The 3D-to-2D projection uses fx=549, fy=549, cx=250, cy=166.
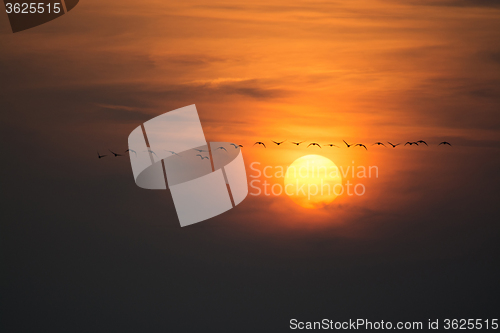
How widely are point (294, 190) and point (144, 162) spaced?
5.32 meters

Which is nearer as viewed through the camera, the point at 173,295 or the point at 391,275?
the point at 391,275

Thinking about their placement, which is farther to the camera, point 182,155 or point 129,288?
point 129,288

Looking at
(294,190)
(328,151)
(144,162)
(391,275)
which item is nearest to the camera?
(144,162)

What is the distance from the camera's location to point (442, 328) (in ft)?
81.0

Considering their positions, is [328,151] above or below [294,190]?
above

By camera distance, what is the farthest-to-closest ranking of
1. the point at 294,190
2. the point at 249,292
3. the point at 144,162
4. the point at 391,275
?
the point at 249,292, the point at 391,275, the point at 294,190, the point at 144,162

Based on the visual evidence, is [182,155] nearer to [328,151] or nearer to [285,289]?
[328,151]

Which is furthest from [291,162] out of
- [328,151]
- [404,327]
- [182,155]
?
[404,327]

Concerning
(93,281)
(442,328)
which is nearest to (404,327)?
(442,328)

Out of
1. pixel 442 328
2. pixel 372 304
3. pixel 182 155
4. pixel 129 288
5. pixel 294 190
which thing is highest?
pixel 182 155

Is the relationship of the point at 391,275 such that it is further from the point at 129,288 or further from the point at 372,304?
the point at 129,288

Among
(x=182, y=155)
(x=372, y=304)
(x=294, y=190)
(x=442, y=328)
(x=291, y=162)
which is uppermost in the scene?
(x=182, y=155)

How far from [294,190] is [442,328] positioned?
12.7m

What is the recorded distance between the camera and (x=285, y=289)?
24078 millimetres
